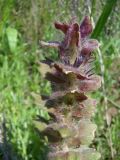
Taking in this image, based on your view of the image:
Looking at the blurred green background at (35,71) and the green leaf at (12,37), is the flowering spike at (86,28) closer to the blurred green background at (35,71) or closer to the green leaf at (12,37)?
the blurred green background at (35,71)

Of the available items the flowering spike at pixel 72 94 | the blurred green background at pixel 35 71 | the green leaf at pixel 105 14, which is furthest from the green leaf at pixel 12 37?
the flowering spike at pixel 72 94

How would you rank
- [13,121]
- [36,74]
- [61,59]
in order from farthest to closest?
[36,74]
[13,121]
[61,59]

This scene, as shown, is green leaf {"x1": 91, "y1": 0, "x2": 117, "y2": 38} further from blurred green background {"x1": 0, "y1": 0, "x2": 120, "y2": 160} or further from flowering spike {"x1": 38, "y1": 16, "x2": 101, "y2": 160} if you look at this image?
flowering spike {"x1": 38, "y1": 16, "x2": 101, "y2": 160}

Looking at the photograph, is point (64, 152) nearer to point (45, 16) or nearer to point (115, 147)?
point (115, 147)

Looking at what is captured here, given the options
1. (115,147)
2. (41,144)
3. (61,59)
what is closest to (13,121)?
(41,144)

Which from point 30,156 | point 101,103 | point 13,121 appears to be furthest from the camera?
point 101,103

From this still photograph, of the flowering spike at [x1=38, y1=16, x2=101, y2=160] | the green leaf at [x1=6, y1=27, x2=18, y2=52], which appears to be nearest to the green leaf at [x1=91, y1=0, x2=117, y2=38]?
the flowering spike at [x1=38, y1=16, x2=101, y2=160]

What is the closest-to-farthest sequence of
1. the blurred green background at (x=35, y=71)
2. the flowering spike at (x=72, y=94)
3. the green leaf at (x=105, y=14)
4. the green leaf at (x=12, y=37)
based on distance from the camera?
1. the flowering spike at (x=72, y=94)
2. the green leaf at (x=105, y=14)
3. the blurred green background at (x=35, y=71)
4. the green leaf at (x=12, y=37)

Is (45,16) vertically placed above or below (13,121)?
above
